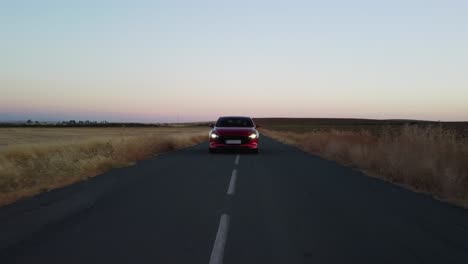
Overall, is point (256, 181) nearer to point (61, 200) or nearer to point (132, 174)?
point (132, 174)

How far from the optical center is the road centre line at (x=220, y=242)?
5.01m

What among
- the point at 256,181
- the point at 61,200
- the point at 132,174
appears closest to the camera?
the point at 61,200

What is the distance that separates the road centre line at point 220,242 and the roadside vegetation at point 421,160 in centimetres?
469

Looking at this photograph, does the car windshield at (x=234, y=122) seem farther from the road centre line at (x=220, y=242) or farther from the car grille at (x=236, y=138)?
the road centre line at (x=220, y=242)

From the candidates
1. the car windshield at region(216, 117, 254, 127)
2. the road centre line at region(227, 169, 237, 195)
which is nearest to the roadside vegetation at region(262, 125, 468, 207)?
the road centre line at region(227, 169, 237, 195)

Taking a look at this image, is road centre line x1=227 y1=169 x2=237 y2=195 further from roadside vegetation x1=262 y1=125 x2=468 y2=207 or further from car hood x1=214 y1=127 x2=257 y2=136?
car hood x1=214 y1=127 x2=257 y2=136

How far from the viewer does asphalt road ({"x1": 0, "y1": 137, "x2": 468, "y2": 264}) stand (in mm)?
5207

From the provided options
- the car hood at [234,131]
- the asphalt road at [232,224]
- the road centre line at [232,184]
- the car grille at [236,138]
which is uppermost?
the car hood at [234,131]

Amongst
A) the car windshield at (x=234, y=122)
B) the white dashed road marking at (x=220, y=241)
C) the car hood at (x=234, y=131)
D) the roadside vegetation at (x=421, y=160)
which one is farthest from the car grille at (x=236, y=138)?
the white dashed road marking at (x=220, y=241)

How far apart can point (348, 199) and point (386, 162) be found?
643 centimetres

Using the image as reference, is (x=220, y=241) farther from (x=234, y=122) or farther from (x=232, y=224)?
(x=234, y=122)

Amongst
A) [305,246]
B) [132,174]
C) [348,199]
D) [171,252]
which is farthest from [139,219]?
[132,174]

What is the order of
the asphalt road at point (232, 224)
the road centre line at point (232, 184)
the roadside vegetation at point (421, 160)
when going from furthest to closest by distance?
the roadside vegetation at point (421, 160), the road centre line at point (232, 184), the asphalt road at point (232, 224)

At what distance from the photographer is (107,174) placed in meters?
13.5
